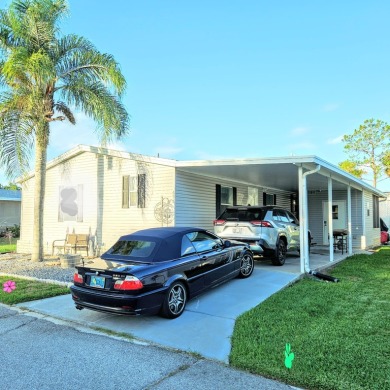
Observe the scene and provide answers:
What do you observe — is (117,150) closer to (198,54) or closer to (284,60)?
(198,54)

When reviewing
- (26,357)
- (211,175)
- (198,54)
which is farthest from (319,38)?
(26,357)

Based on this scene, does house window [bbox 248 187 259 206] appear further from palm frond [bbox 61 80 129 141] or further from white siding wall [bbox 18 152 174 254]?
palm frond [bbox 61 80 129 141]

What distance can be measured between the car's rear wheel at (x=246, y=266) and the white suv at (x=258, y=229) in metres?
0.80

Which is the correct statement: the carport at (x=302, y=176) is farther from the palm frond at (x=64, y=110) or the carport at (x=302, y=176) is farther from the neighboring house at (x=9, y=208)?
the neighboring house at (x=9, y=208)

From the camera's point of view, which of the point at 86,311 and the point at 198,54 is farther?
the point at 198,54

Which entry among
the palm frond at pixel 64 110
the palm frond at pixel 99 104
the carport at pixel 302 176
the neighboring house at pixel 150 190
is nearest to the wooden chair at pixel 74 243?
the neighboring house at pixel 150 190

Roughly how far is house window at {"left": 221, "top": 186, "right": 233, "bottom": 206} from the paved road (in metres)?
8.64

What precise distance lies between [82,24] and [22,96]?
11.1ft

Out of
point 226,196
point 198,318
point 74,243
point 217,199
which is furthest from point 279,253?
point 74,243

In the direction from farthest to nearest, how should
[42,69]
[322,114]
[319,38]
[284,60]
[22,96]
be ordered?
1. [322,114]
2. [284,60]
3. [319,38]
4. [22,96]
5. [42,69]

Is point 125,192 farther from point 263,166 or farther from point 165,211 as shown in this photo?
point 263,166

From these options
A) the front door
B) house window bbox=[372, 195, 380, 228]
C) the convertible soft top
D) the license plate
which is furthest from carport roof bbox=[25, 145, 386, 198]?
house window bbox=[372, 195, 380, 228]

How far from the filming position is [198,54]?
46.8 ft

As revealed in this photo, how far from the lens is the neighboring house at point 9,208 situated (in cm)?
2559
